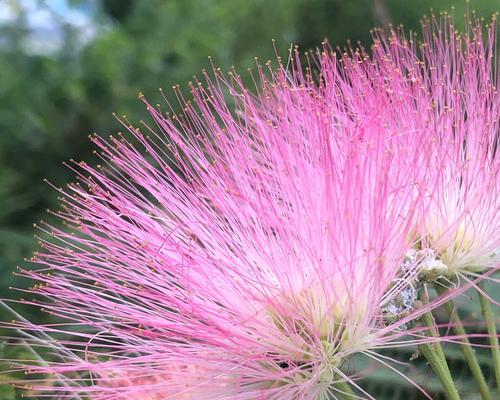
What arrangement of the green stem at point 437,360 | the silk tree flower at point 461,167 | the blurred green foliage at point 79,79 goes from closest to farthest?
the green stem at point 437,360
the silk tree flower at point 461,167
the blurred green foliage at point 79,79

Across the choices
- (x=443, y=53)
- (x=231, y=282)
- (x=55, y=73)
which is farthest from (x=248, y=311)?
(x=55, y=73)

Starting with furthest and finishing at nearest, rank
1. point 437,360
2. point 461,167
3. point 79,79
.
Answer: point 79,79, point 461,167, point 437,360

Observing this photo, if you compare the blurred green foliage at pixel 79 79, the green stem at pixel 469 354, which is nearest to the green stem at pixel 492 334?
the green stem at pixel 469 354

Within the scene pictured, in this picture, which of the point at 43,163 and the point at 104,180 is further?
the point at 43,163

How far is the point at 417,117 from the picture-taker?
103 cm

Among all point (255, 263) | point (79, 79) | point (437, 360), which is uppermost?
point (79, 79)

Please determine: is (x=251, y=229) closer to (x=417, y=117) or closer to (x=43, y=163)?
(x=417, y=117)

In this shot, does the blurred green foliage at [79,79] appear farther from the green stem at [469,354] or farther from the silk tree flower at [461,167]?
the green stem at [469,354]

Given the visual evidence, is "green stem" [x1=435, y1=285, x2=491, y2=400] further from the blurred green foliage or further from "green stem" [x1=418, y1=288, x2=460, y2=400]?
the blurred green foliage

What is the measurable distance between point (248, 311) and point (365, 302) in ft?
0.54

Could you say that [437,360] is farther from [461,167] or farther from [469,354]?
[461,167]

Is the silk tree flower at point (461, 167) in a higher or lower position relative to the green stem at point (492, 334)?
higher

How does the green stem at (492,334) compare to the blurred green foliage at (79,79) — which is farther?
the blurred green foliage at (79,79)

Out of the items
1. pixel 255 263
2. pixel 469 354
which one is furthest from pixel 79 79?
pixel 469 354
